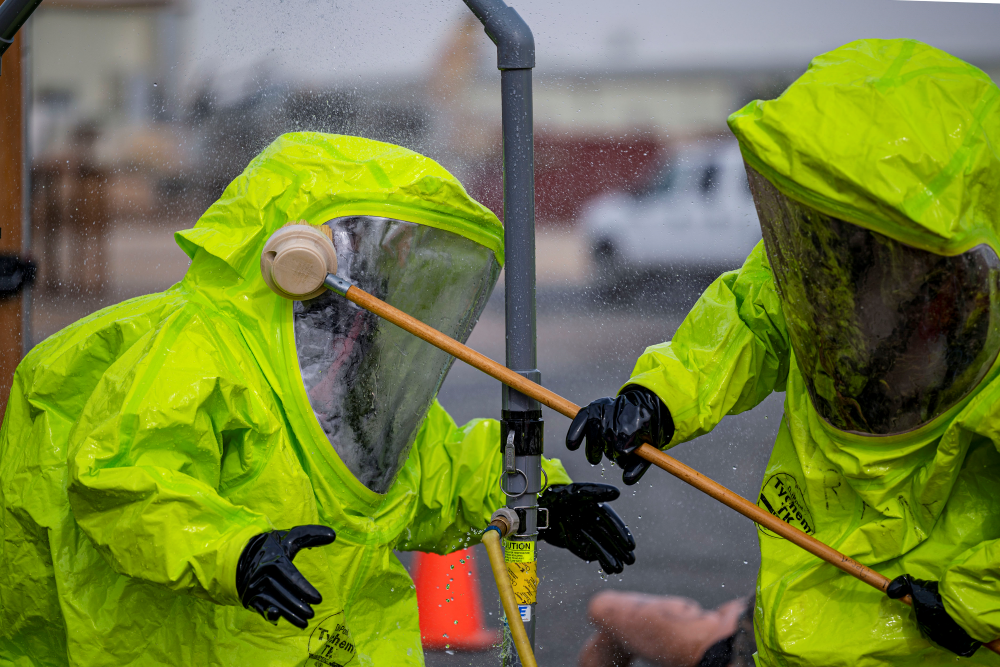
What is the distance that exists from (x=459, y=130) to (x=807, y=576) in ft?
5.72

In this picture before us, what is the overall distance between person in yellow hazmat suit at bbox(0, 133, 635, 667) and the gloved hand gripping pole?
0.08m

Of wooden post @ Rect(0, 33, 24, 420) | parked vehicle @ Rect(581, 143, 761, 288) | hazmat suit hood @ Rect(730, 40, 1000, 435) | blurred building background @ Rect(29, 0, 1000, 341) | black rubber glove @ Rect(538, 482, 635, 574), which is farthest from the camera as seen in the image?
parked vehicle @ Rect(581, 143, 761, 288)

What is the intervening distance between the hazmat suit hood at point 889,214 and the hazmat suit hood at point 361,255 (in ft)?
1.98

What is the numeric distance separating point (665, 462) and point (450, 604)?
159 cm

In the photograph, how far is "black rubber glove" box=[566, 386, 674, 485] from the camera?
1.62 meters

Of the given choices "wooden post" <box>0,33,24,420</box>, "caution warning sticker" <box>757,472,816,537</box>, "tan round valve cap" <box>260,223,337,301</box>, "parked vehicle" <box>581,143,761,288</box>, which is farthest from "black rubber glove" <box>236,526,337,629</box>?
"parked vehicle" <box>581,143,761,288</box>

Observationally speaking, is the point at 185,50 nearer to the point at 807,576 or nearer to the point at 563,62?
the point at 563,62

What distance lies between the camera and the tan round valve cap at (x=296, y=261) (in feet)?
5.29

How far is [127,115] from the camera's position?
2961 millimetres

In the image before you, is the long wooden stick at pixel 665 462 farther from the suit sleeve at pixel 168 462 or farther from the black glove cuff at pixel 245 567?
the black glove cuff at pixel 245 567

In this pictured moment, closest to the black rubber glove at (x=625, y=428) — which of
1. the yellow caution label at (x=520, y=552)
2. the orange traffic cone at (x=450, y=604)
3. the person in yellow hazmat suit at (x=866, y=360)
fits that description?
the person in yellow hazmat suit at (x=866, y=360)

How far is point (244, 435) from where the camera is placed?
166 cm

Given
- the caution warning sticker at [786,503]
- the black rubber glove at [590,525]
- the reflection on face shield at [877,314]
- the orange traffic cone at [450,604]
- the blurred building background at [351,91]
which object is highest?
the blurred building background at [351,91]

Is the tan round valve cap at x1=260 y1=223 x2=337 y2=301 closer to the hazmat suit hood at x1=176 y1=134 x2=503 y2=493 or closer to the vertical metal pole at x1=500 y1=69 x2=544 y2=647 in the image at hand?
the hazmat suit hood at x1=176 y1=134 x2=503 y2=493
